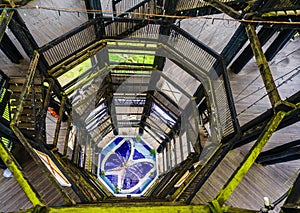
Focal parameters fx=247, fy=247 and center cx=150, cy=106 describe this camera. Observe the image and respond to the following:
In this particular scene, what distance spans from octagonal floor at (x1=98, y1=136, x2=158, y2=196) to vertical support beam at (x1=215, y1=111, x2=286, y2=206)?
34.6 feet

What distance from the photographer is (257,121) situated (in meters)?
6.00

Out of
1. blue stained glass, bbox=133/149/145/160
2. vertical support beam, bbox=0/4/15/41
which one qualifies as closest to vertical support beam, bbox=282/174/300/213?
vertical support beam, bbox=0/4/15/41

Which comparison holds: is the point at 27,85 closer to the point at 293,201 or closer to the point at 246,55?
the point at 293,201

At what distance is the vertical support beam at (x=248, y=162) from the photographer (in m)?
4.00

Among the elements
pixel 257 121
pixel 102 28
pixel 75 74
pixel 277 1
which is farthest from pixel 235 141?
→ pixel 75 74

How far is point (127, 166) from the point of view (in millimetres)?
15250

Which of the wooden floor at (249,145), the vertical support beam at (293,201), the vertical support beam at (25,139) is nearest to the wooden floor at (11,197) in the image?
the vertical support beam at (25,139)

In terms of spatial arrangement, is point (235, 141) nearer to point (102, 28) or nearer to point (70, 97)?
point (102, 28)

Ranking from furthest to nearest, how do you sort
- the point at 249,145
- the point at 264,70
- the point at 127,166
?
the point at 127,166, the point at 249,145, the point at 264,70

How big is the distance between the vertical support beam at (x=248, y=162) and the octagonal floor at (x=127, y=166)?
1055 centimetres

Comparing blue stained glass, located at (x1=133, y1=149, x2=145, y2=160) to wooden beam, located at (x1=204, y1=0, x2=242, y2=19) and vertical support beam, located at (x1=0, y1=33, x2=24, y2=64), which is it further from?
wooden beam, located at (x1=204, y1=0, x2=242, y2=19)

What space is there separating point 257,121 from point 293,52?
262 inches

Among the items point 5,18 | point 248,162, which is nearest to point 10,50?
point 5,18

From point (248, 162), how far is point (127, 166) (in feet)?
37.7
